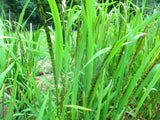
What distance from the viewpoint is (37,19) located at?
892cm

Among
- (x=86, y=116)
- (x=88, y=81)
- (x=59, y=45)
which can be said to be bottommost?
(x=86, y=116)

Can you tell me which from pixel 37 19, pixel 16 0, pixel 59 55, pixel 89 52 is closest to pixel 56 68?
pixel 59 55

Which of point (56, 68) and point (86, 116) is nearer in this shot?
point (56, 68)

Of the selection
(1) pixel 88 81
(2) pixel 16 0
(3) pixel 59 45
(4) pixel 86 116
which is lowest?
(4) pixel 86 116

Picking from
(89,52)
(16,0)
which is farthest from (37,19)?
(89,52)

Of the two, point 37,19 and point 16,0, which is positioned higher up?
point 16,0

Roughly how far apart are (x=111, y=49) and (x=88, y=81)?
0.11m

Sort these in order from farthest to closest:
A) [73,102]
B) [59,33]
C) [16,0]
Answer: [16,0] < [73,102] < [59,33]

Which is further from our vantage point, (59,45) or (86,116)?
(86,116)

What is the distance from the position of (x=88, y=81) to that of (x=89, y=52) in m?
0.08

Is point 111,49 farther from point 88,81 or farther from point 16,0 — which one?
point 16,0

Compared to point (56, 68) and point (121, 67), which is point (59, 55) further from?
point (121, 67)

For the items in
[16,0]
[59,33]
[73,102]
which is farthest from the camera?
[16,0]

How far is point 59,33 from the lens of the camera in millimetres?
276
